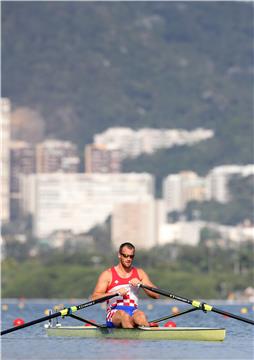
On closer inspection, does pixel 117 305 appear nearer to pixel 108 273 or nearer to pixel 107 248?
pixel 108 273

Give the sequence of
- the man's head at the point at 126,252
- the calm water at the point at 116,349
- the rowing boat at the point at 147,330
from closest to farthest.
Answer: the calm water at the point at 116,349, the man's head at the point at 126,252, the rowing boat at the point at 147,330

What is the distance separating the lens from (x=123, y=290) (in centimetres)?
2708

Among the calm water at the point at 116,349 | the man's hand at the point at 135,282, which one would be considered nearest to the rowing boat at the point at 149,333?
the calm water at the point at 116,349

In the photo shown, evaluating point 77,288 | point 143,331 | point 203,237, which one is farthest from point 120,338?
point 203,237

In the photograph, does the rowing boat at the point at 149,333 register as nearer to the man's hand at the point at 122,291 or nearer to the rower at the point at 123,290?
the rower at the point at 123,290

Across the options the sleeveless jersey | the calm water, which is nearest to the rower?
the sleeveless jersey

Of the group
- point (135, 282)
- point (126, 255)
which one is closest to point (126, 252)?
point (126, 255)

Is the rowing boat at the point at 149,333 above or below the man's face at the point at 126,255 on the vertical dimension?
below

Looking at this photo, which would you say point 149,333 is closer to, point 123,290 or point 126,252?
point 123,290

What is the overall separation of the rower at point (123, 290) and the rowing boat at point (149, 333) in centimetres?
14

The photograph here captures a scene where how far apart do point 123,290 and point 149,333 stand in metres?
0.97

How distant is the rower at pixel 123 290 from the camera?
89.1ft

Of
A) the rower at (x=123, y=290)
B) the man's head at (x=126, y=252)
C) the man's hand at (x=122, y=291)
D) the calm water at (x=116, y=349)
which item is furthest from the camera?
the rower at (x=123, y=290)

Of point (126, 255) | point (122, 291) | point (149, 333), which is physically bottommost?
point (149, 333)
